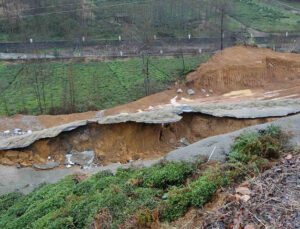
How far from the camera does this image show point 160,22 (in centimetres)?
3244

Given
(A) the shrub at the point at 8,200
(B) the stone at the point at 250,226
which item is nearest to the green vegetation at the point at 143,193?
(A) the shrub at the point at 8,200

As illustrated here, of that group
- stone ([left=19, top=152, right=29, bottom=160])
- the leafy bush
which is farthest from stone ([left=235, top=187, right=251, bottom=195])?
stone ([left=19, top=152, right=29, bottom=160])

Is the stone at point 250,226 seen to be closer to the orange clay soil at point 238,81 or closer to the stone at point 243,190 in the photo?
the stone at point 243,190

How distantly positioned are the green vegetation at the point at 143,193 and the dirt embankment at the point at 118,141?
11.7 ft

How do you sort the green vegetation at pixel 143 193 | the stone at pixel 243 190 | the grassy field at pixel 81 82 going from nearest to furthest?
the stone at pixel 243 190, the green vegetation at pixel 143 193, the grassy field at pixel 81 82

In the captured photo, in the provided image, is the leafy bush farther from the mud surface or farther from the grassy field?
the grassy field

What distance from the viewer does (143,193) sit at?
7.03 metres

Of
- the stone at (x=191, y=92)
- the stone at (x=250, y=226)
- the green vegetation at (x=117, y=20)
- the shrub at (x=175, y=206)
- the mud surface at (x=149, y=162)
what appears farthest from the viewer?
the green vegetation at (x=117, y=20)

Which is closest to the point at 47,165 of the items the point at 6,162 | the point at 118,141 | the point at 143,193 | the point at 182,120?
the point at 6,162

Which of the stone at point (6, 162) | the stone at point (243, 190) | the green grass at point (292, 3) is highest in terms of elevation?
the green grass at point (292, 3)

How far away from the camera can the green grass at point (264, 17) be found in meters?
34.4

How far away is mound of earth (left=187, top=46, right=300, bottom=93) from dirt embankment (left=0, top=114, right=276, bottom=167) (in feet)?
26.0

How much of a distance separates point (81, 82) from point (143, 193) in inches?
643

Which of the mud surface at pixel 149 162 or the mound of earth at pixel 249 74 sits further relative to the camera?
the mound of earth at pixel 249 74
